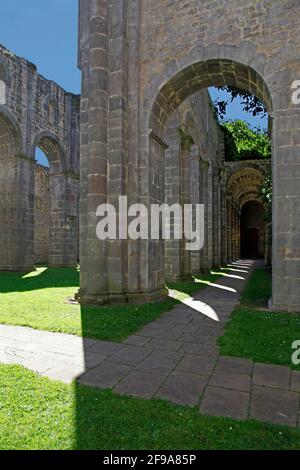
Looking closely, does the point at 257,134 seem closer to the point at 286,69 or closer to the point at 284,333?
the point at 286,69

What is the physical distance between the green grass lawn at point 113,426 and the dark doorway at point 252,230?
34976mm

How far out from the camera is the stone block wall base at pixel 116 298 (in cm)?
676

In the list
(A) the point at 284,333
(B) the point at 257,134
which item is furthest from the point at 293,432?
(B) the point at 257,134

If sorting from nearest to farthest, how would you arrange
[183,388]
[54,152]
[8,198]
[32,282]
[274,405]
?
1. [274,405]
2. [183,388]
3. [32,282]
4. [8,198]
5. [54,152]

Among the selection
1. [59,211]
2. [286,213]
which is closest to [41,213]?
[59,211]

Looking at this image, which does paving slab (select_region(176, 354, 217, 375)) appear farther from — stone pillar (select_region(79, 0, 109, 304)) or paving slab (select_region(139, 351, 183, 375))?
stone pillar (select_region(79, 0, 109, 304))

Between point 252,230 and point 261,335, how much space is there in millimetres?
33789

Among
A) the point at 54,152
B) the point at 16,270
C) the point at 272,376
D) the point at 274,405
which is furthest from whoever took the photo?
the point at 54,152

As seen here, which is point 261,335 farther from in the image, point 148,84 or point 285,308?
point 148,84

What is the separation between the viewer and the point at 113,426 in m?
2.18

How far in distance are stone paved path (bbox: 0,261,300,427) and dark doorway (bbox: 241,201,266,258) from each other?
108 feet

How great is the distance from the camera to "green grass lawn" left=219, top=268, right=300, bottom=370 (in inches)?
145
